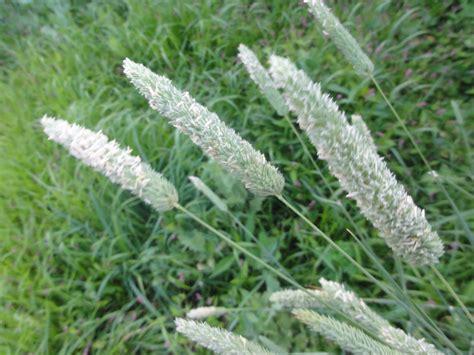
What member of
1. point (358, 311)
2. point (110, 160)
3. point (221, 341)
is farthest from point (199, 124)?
point (358, 311)

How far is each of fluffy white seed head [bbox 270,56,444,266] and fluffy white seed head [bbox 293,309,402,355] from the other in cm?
15

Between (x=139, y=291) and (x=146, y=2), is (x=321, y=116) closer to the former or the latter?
(x=139, y=291)

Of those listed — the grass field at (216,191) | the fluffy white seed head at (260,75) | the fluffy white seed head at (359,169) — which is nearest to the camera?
the fluffy white seed head at (359,169)

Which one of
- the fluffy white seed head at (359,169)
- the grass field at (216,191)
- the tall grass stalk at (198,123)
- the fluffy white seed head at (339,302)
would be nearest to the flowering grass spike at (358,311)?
the fluffy white seed head at (339,302)

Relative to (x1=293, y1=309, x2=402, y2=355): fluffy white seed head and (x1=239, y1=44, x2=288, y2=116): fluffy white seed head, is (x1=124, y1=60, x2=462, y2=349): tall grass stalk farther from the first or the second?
(x1=239, y1=44, x2=288, y2=116): fluffy white seed head

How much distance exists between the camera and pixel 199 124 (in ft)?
2.26

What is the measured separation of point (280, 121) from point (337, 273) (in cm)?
75

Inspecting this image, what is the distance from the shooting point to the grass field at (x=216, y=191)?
1692 mm

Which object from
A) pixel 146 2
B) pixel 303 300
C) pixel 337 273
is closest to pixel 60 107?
pixel 146 2

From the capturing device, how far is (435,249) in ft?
2.36

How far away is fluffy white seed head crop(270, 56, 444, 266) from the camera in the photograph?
619mm

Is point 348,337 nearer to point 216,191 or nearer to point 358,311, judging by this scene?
point 358,311

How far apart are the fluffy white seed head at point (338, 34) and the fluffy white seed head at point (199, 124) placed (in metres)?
0.53

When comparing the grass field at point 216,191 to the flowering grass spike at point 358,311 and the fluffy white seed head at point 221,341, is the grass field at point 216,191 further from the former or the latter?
the fluffy white seed head at point 221,341
